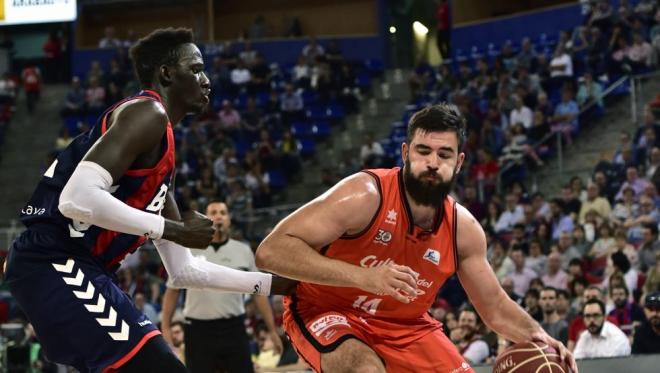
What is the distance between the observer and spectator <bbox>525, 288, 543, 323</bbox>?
32.0 ft

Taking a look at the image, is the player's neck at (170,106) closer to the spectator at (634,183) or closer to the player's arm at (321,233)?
the player's arm at (321,233)

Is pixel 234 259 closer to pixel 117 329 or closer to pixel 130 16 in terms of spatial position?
pixel 117 329

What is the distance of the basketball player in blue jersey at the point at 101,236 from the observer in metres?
3.97

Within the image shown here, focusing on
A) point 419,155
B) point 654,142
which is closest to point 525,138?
point 654,142

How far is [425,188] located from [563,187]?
8.94 m

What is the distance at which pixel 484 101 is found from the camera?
16.8 metres

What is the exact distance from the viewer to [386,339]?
4945 mm

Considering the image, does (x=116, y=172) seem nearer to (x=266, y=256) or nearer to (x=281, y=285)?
(x=266, y=256)

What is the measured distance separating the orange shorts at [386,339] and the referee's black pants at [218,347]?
3.39 metres

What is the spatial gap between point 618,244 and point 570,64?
19.1 feet

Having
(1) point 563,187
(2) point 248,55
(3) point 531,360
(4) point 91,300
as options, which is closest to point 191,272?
(4) point 91,300

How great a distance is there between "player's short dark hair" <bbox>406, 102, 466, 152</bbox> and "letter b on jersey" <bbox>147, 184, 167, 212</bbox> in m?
1.16

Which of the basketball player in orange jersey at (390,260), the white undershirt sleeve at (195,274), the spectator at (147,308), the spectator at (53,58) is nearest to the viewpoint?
the basketball player in orange jersey at (390,260)

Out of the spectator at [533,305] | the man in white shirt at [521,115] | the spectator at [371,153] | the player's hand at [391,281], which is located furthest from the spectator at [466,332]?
the spectator at [371,153]
